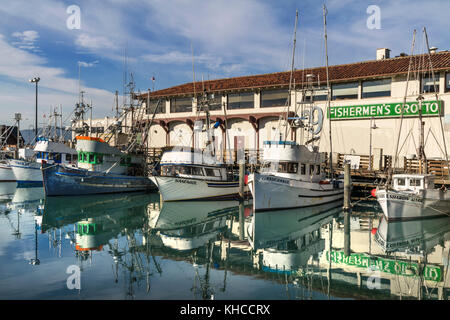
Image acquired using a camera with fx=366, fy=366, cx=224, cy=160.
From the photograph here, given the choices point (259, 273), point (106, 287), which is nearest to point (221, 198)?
point (259, 273)

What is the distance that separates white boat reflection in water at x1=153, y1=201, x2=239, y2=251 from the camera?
1589 centimetres

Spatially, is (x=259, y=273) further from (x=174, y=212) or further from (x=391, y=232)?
(x=174, y=212)

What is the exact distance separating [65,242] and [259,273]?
852 centimetres

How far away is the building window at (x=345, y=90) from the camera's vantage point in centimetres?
3262

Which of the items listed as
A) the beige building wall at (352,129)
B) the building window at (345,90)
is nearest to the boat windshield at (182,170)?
the beige building wall at (352,129)

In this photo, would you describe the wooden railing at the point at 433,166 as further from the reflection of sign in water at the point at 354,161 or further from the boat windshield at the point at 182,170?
the boat windshield at the point at 182,170

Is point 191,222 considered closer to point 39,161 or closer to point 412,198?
point 412,198

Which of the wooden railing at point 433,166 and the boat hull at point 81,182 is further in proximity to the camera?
the boat hull at point 81,182

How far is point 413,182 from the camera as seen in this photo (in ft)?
67.2

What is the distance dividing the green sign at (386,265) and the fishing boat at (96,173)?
22.7m

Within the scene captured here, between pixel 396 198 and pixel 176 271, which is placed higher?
pixel 396 198

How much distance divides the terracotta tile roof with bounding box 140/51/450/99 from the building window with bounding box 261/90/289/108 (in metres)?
0.87

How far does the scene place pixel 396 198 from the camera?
19125 millimetres
